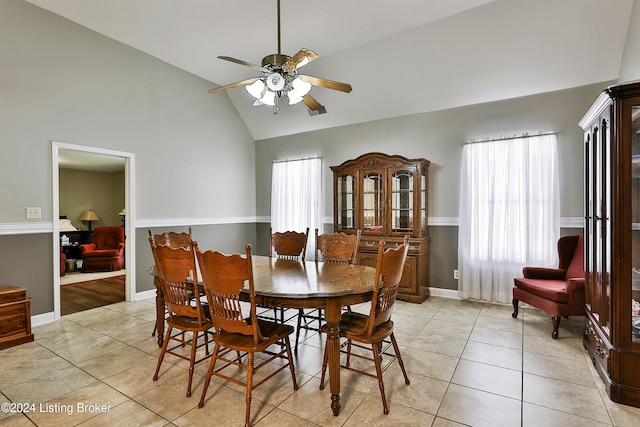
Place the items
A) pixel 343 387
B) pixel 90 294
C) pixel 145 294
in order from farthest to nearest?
pixel 90 294
pixel 145 294
pixel 343 387

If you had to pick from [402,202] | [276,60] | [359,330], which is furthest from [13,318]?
[402,202]

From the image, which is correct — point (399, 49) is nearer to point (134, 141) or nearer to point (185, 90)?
point (185, 90)

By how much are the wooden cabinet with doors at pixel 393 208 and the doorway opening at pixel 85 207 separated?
3.11 meters

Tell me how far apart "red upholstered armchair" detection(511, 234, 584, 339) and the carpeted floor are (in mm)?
5107

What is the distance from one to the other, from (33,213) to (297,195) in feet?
11.5

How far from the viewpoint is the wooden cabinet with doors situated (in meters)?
4.30

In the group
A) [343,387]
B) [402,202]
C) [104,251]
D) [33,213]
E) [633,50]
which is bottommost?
[343,387]

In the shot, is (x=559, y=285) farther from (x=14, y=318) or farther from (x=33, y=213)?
(x=33, y=213)

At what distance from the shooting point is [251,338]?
203 cm

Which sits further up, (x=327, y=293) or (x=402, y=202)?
(x=402, y=202)

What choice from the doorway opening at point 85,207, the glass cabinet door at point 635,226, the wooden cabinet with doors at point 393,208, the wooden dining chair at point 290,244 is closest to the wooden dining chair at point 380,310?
the wooden dining chair at point 290,244

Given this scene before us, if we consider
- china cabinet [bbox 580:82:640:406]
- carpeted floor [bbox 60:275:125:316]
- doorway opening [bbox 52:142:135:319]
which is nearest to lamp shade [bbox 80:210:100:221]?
doorway opening [bbox 52:142:135:319]

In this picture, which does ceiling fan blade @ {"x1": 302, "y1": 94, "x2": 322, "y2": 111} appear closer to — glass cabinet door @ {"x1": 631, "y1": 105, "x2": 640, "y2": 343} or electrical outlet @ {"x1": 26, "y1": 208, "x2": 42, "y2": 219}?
glass cabinet door @ {"x1": 631, "y1": 105, "x2": 640, "y2": 343}

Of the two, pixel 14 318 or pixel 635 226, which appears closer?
pixel 635 226
